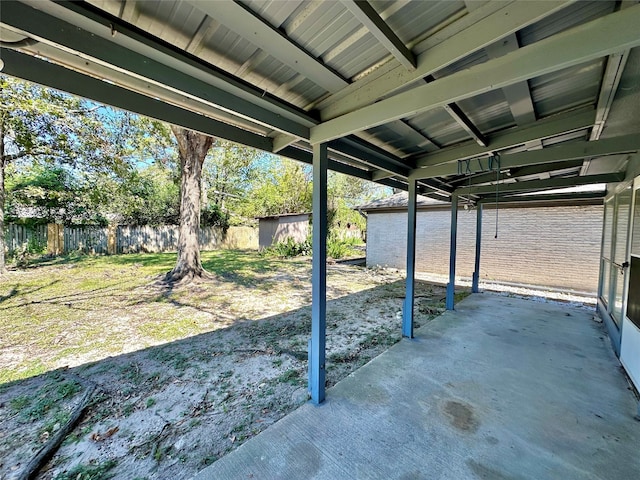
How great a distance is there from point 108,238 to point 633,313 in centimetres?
1663

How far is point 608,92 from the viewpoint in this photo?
81.6 inches

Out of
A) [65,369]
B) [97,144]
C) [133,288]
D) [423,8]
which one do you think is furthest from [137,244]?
[423,8]

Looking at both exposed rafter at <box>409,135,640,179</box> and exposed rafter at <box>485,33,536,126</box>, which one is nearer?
exposed rafter at <box>485,33,536,126</box>

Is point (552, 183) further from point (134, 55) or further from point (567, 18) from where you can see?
point (134, 55)

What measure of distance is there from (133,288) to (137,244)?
8688 millimetres

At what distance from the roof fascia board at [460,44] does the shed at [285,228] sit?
13.2 meters

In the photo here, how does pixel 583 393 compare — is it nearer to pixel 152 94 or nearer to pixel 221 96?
pixel 221 96

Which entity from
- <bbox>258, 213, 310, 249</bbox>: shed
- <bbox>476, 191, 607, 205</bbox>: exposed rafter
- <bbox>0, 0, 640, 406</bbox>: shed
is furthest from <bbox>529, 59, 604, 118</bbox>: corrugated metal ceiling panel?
<bbox>258, 213, 310, 249</bbox>: shed

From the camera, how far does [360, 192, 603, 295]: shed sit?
23.5ft

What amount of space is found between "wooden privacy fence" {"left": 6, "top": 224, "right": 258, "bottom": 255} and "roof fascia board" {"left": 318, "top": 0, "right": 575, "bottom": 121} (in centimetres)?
1372

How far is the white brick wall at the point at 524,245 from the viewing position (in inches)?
281

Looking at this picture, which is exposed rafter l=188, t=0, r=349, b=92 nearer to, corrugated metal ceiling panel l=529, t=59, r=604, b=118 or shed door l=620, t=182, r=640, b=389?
corrugated metal ceiling panel l=529, t=59, r=604, b=118

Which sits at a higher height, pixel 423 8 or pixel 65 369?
pixel 423 8

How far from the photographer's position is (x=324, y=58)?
161 cm
